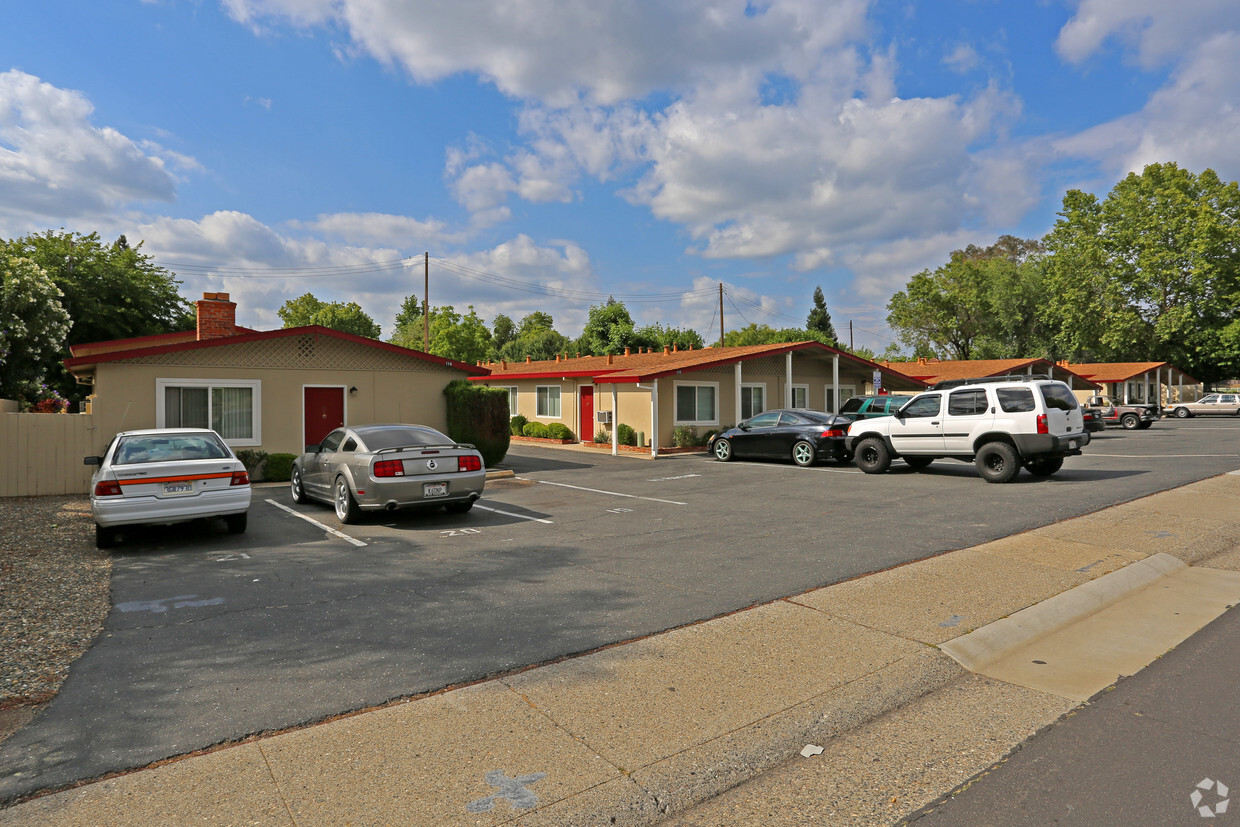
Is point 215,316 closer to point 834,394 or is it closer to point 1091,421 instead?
point 834,394

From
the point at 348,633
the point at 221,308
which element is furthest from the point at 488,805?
the point at 221,308

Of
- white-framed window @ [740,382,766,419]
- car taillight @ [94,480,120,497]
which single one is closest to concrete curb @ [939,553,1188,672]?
car taillight @ [94,480,120,497]

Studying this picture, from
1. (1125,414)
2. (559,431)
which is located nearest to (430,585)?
(559,431)

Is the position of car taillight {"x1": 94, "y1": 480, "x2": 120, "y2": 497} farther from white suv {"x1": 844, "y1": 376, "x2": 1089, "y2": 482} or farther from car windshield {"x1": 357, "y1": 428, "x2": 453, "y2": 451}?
white suv {"x1": 844, "y1": 376, "x2": 1089, "y2": 482}

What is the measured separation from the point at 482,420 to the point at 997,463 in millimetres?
11782

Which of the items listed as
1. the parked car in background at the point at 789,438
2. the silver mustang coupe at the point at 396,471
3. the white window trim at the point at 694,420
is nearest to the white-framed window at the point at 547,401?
the white window trim at the point at 694,420

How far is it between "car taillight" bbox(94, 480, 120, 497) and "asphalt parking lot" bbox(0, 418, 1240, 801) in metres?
0.73

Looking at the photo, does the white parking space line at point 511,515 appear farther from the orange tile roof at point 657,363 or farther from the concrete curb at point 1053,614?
the orange tile roof at point 657,363

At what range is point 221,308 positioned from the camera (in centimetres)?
1800

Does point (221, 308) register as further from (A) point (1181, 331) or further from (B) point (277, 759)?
(A) point (1181, 331)

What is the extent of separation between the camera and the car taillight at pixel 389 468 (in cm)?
991

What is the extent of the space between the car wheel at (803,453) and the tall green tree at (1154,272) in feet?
165

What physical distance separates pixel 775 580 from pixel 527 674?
3083mm

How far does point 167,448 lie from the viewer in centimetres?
924
